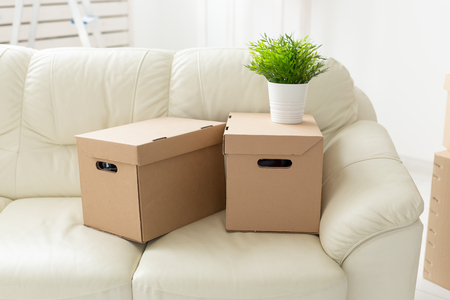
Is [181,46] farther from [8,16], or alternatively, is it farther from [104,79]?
[104,79]

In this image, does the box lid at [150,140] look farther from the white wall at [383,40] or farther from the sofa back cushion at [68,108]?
the white wall at [383,40]

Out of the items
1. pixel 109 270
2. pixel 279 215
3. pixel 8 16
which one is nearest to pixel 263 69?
pixel 279 215

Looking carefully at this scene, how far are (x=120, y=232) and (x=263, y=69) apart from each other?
2.06 ft

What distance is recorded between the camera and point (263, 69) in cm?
127

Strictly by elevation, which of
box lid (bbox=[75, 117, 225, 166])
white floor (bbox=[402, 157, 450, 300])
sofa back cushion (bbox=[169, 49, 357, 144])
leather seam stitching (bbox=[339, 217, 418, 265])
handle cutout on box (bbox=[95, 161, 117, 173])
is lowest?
white floor (bbox=[402, 157, 450, 300])

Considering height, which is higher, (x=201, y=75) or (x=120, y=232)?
(x=201, y=75)

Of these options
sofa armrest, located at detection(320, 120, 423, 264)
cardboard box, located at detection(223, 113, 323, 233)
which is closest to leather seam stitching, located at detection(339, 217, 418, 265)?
sofa armrest, located at detection(320, 120, 423, 264)

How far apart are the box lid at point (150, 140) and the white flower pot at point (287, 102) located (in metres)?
0.18

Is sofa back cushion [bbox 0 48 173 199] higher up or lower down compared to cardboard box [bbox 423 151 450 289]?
higher up

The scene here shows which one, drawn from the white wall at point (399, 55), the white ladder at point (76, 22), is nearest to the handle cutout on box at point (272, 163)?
the white wall at point (399, 55)

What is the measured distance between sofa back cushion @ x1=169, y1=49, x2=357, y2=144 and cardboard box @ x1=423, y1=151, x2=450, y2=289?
14.0 inches

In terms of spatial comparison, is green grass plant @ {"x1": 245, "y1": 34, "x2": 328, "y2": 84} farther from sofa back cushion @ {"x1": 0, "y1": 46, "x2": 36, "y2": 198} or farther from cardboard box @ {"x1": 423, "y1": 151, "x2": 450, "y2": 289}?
sofa back cushion @ {"x1": 0, "y1": 46, "x2": 36, "y2": 198}

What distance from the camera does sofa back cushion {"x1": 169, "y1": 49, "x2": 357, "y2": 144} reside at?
4.88 feet

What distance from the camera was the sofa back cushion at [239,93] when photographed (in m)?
1.49
